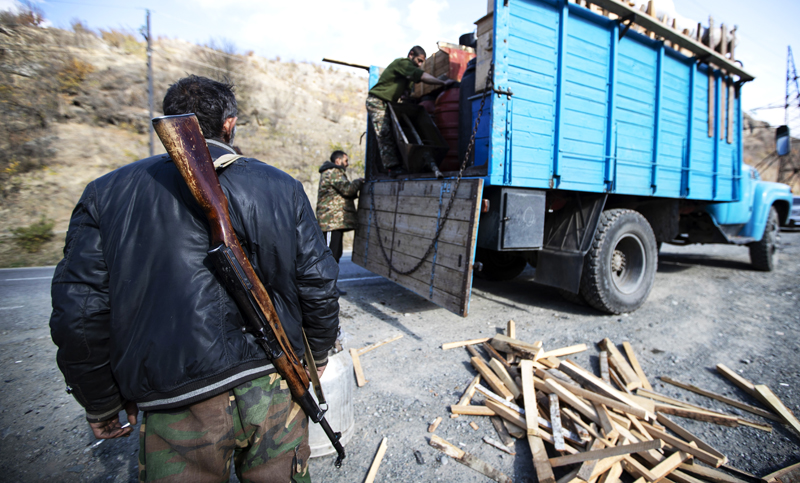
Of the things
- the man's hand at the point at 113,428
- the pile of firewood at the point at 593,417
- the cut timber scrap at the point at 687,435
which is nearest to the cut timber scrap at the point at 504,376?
the pile of firewood at the point at 593,417

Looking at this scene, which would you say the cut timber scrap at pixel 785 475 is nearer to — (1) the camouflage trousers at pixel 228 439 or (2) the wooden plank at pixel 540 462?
(2) the wooden plank at pixel 540 462

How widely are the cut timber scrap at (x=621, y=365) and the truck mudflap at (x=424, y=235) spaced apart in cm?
134

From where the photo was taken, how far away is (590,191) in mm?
4168

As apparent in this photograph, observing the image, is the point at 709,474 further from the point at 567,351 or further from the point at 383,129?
the point at 383,129

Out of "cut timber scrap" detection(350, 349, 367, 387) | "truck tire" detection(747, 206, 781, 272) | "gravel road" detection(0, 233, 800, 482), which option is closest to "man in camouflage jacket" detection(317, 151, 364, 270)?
"gravel road" detection(0, 233, 800, 482)

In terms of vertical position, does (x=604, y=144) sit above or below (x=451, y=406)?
above

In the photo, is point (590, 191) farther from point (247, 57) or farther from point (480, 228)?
point (247, 57)

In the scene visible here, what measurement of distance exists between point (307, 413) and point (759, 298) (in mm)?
6473

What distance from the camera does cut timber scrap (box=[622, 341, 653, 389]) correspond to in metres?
3.06

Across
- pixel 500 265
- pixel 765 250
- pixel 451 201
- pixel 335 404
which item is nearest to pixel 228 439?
pixel 335 404

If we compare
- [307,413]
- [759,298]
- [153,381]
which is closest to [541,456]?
[307,413]

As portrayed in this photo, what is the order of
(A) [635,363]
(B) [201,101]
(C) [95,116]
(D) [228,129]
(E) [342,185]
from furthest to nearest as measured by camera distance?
(C) [95,116] → (E) [342,185] → (A) [635,363] → (D) [228,129] → (B) [201,101]

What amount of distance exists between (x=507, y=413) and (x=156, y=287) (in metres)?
2.18

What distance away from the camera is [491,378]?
2902 millimetres
